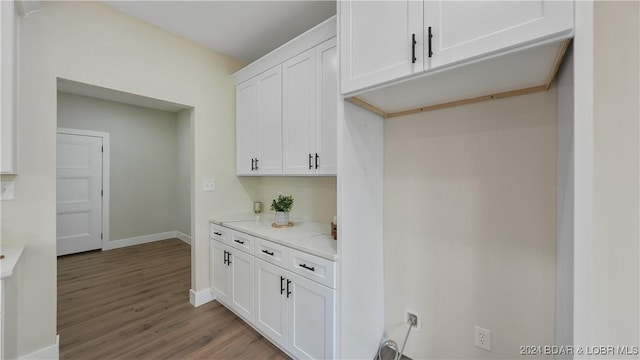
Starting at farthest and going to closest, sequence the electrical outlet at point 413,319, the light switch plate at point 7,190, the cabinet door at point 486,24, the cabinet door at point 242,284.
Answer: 1. the cabinet door at point 242,284
2. the electrical outlet at point 413,319
3. the light switch plate at point 7,190
4. the cabinet door at point 486,24

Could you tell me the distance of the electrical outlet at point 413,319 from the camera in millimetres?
1664

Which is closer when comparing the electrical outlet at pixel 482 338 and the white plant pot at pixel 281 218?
the electrical outlet at pixel 482 338

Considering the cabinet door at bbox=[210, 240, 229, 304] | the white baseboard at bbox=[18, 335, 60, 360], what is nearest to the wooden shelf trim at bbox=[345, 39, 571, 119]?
the cabinet door at bbox=[210, 240, 229, 304]

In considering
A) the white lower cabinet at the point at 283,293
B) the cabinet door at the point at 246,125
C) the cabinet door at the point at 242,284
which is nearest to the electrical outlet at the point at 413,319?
the white lower cabinet at the point at 283,293

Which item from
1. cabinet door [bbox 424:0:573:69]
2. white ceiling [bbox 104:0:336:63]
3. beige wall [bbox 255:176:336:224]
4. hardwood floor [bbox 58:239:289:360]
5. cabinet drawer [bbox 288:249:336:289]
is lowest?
hardwood floor [bbox 58:239:289:360]

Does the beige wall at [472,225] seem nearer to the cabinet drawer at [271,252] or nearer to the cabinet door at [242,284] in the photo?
the cabinet drawer at [271,252]

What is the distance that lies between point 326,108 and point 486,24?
1.07 m

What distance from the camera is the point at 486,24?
94 centimetres

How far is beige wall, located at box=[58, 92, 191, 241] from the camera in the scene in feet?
13.4

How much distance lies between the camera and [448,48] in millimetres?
1014

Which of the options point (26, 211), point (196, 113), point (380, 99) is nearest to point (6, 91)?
point (26, 211)

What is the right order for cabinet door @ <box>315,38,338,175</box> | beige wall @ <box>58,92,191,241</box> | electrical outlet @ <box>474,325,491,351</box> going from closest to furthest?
electrical outlet @ <box>474,325,491,351</box>, cabinet door @ <box>315,38,338,175</box>, beige wall @ <box>58,92,191,241</box>

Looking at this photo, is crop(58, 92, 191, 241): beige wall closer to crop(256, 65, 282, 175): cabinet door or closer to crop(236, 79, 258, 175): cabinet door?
crop(236, 79, 258, 175): cabinet door
